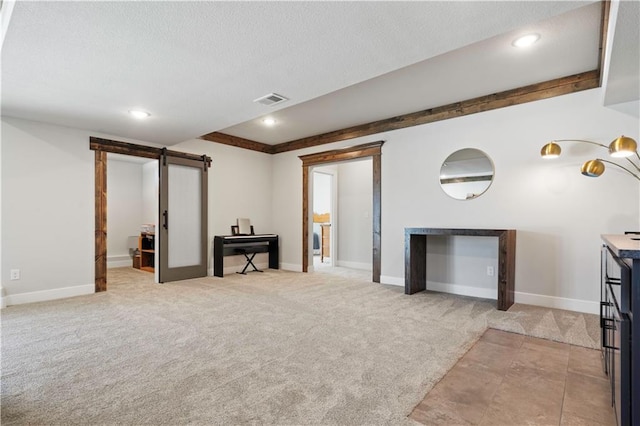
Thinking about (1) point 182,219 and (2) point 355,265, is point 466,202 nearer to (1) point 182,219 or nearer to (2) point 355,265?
(2) point 355,265

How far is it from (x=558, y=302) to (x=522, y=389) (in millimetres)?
2181

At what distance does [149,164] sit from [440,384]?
734 cm

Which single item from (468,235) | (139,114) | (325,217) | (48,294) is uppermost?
(139,114)

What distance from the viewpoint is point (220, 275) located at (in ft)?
18.1

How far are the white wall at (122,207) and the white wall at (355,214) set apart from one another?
4659 millimetres

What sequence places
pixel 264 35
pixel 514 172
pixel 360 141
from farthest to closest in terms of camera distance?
1. pixel 360 141
2. pixel 514 172
3. pixel 264 35

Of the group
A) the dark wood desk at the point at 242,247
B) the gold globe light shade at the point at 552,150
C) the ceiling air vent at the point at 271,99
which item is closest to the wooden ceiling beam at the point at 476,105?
the gold globe light shade at the point at 552,150

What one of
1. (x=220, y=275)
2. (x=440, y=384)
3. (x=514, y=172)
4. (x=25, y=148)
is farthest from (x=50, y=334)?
(x=514, y=172)

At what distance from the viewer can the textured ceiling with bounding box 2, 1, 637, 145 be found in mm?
1845

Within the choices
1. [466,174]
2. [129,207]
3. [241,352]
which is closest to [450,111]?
[466,174]

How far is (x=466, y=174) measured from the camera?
165 inches

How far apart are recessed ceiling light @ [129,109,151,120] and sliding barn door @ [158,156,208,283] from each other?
1.43m

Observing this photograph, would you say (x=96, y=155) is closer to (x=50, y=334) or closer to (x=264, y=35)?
(x=50, y=334)

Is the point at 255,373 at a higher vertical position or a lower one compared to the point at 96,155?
lower
